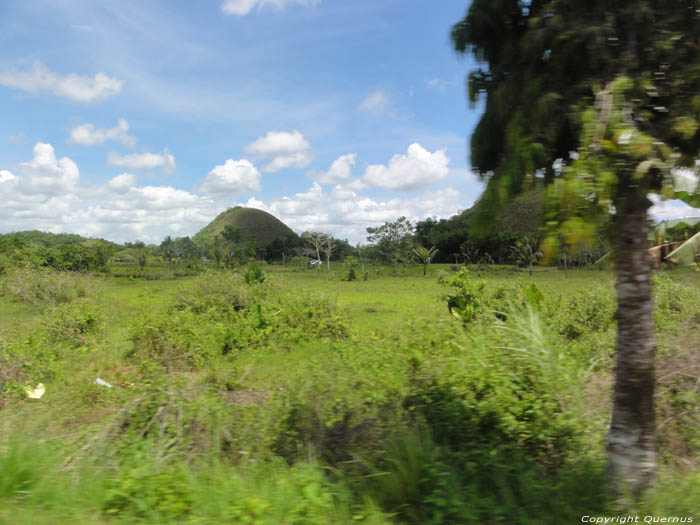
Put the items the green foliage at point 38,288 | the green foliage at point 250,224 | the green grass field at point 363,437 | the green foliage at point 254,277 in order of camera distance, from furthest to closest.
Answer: the green foliage at point 250,224 → the green foliage at point 38,288 → the green foliage at point 254,277 → the green grass field at point 363,437

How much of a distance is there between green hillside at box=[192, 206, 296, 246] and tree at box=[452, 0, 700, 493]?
132 metres

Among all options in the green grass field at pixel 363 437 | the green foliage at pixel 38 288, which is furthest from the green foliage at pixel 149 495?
the green foliage at pixel 38 288

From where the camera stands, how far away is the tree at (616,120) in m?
2.71

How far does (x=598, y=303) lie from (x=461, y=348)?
6.71 metres

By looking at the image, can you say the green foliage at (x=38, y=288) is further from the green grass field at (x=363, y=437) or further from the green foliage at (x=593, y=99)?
the green foliage at (x=593, y=99)

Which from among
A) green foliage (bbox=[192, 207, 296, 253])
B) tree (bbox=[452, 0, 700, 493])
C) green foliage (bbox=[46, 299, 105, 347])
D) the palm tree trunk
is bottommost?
green foliage (bbox=[46, 299, 105, 347])

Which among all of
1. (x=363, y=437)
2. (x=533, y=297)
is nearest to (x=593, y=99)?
(x=363, y=437)

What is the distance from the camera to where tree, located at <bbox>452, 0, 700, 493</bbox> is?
8.87 ft

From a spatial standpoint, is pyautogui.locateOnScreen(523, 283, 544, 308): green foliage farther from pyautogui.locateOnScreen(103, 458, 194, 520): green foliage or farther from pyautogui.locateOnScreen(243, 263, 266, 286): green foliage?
pyautogui.locateOnScreen(243, 263, 266, 286): green foliage

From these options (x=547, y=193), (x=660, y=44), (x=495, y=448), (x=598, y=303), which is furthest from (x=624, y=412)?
(x=598, y=303)

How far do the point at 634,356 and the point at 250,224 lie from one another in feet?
490

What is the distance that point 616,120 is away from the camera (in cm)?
265

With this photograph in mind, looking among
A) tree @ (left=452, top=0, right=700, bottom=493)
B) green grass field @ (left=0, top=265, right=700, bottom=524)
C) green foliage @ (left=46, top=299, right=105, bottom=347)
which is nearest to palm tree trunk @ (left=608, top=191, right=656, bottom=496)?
tree @ (left=452, top=0, right=700, bottom=493)

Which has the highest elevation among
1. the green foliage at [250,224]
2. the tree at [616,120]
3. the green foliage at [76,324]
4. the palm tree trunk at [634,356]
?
the green foliage at [250,224]
